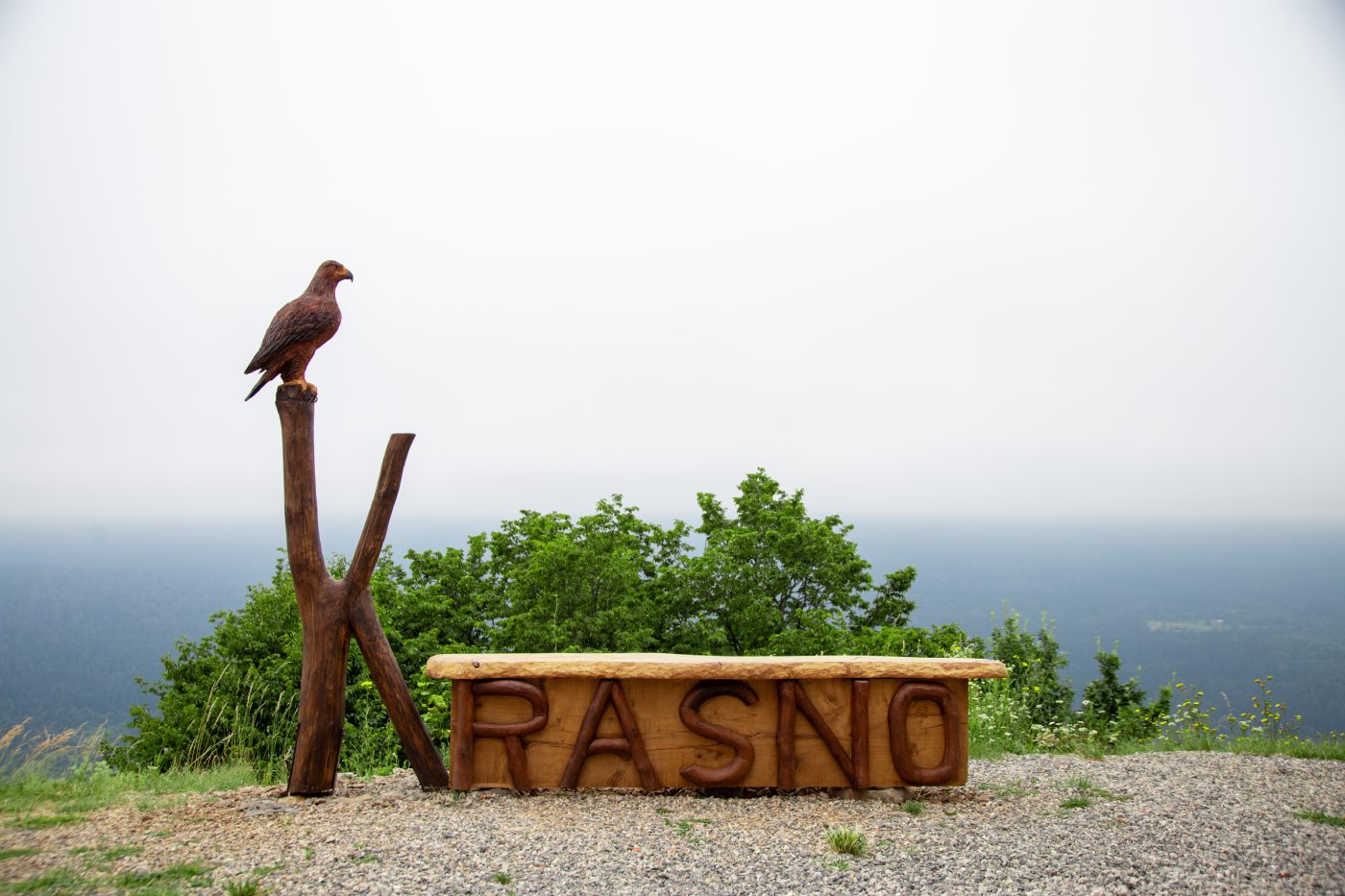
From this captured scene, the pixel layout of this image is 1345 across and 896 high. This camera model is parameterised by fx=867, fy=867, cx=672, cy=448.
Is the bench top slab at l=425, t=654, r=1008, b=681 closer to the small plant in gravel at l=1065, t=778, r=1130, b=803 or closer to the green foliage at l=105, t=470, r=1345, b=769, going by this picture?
the small plant in gravel at l=1065, t=778, r=1130, b=803

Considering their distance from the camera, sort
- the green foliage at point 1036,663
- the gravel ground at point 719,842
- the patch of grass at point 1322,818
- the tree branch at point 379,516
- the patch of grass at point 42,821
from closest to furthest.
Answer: the gravel ground at point 719,842
the patch of grass at point 42,821
the patch of grass at point 1322,818
the tree branch at point 379,516
the green foliage at point 1036,663

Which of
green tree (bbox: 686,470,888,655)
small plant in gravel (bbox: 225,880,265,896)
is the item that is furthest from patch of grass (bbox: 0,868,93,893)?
green tree (bbox: 686,470,888,655)

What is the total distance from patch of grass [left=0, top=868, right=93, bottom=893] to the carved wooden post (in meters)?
1.65

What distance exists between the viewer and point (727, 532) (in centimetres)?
1355

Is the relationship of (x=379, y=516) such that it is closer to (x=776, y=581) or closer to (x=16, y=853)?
(x=16, y=853)

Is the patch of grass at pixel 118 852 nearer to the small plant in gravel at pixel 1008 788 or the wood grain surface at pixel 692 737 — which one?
the wood grain surface at pixel 692 737

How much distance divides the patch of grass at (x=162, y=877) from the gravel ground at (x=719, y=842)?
1.1 inches

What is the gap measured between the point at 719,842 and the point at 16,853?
3.56 m

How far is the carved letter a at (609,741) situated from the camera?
571cm

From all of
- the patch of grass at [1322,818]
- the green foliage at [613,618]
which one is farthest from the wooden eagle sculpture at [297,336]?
the patch of grass at [1322,818]

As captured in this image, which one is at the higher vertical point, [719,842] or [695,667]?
[695,667]

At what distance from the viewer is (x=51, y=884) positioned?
Result: 3.92 meters

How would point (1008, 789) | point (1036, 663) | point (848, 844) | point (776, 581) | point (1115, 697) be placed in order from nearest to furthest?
1. point (848, 844)
2. point (1008, 789)
3. point (1115, 697)
4. point (1036, 663)
5. point (776, 581)

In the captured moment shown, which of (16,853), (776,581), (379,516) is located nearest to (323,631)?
(379,516)
